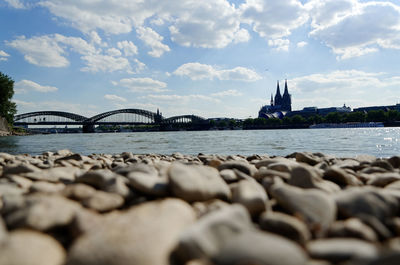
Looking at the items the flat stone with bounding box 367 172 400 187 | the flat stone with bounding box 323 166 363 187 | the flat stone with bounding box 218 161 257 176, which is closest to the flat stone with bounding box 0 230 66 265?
the flat stone with bounding box 218 161 257 176

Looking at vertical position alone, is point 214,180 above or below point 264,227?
above

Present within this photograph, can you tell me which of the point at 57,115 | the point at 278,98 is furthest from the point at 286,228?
the point at 278,98

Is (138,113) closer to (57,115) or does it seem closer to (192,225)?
(57,115)

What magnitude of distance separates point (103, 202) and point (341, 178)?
235cm

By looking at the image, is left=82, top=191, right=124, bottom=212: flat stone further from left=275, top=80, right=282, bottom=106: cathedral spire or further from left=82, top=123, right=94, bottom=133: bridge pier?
left=275, top=80, right=282, bottom=106: cathedral spire

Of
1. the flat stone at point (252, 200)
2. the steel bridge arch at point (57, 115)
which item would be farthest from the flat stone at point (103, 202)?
the steel bridge arch at point (57, 115)

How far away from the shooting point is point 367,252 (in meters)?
1.26

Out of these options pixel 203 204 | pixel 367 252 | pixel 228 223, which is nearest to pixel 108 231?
pixel 228 223

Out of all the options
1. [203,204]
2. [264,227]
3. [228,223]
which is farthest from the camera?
[203,204]

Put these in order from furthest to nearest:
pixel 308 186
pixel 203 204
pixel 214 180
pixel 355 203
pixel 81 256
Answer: pixel 308 186 → pixel 214 180 → pixel 203 204 → pixel 355 203 → pixel 81 256

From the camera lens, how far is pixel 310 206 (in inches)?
71.9

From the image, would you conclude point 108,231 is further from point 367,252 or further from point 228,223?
point 367,252

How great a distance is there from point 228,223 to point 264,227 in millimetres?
275

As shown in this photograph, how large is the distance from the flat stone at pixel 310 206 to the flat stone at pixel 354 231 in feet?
0.26
